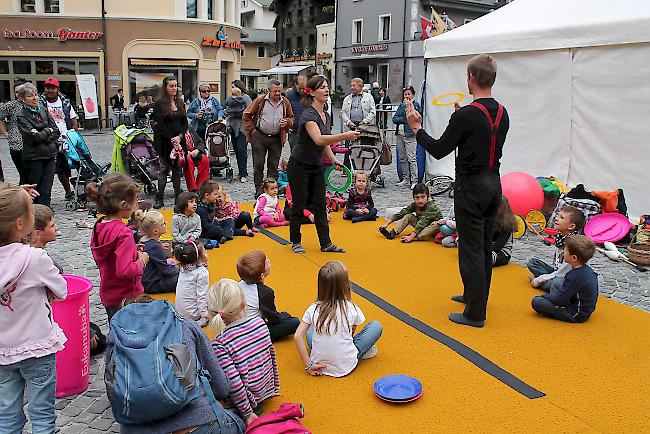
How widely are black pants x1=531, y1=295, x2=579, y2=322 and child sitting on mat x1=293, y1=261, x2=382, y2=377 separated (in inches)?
71.6

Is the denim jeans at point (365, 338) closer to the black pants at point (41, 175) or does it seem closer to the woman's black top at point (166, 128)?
the black pants at point (41, 175)

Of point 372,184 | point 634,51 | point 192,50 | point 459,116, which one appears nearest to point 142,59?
point 192,50

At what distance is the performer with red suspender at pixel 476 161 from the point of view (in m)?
4.78

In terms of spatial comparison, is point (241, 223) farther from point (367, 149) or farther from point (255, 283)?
point (255, 283)

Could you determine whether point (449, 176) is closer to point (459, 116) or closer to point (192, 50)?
point (459, 116)

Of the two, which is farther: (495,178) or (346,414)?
(495,178)

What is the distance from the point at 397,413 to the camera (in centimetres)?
380

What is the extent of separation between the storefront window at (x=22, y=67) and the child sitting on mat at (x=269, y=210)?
2160 cm

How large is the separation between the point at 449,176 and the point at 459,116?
679 centimetres

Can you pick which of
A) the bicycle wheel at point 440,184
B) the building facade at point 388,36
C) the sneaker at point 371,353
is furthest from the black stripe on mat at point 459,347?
the building facade at point 388,36

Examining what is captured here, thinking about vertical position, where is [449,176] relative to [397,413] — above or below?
above

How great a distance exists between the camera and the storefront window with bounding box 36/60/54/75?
2636 cm

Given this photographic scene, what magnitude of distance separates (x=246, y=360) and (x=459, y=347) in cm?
184

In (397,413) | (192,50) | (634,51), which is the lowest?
(397,413)
